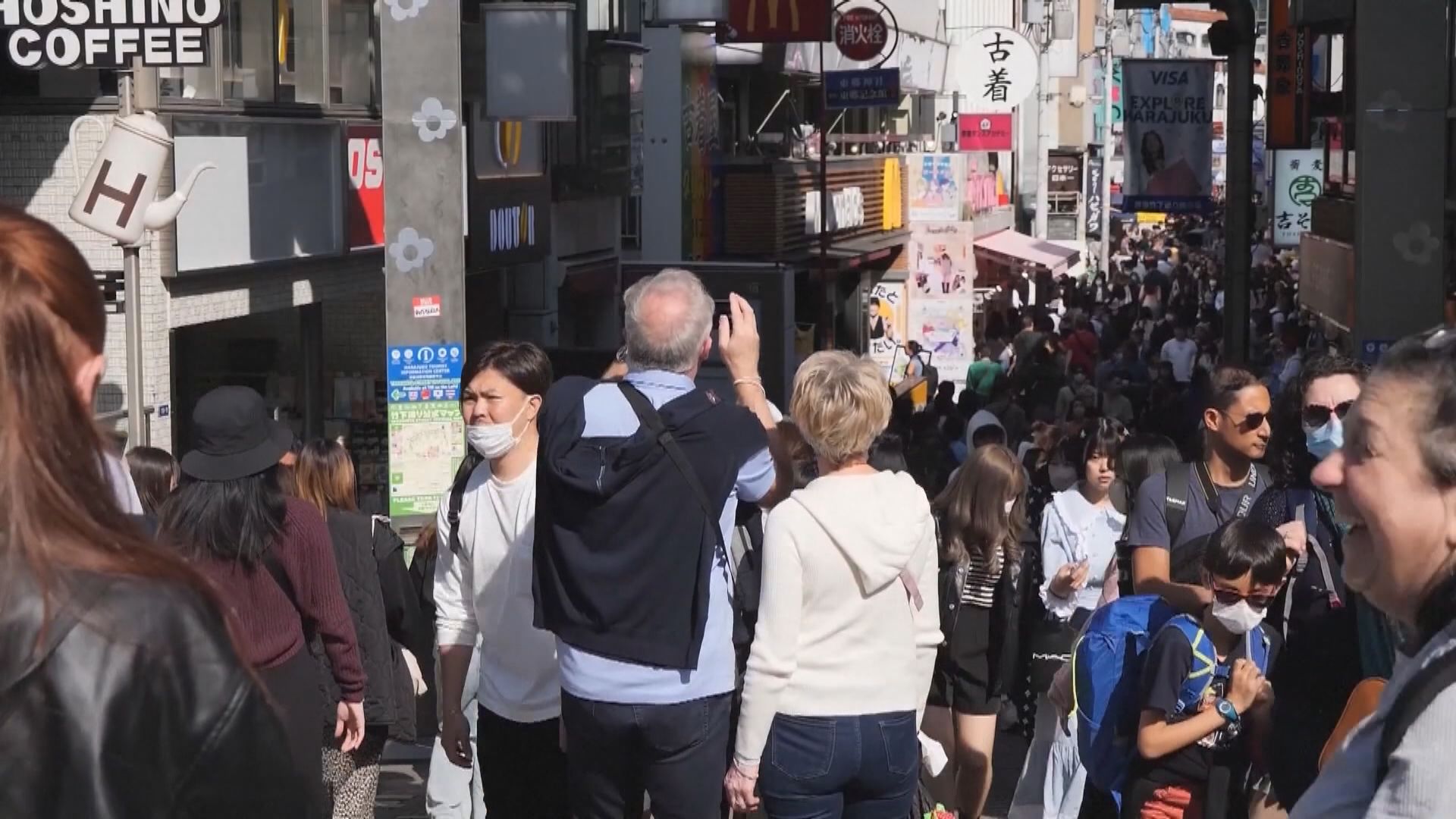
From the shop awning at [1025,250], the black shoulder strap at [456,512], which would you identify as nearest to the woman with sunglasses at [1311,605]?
the black shoulder strap at [456,512]

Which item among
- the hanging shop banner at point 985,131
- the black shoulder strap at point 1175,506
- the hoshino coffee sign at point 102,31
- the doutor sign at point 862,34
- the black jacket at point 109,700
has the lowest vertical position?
the black shoulder strap at point 1175,506

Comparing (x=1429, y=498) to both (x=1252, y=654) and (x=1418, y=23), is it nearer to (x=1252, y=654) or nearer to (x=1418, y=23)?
(x=1252, y=654)

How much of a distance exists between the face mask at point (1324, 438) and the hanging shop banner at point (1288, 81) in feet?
58.3

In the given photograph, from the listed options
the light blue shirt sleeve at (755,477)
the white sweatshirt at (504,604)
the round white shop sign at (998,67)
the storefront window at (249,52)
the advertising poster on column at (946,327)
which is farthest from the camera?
the round white shop sign at (998,67)

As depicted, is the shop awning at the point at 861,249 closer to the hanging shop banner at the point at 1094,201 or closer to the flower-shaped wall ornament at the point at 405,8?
the flower-shaped wall ornament at the point at 405,8

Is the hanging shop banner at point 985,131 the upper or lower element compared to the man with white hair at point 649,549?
upper

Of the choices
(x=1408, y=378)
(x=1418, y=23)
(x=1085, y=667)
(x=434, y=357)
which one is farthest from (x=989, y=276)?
(x=1408, y=378)

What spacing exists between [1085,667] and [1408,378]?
3.10m

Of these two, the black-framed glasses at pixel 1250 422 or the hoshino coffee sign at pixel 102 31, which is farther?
the hoshino coffee sign at pixel 102 31

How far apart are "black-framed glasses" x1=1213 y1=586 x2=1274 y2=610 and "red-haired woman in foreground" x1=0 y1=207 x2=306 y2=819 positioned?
3684 millimetres

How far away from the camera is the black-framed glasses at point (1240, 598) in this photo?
511 centimetres

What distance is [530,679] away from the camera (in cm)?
533

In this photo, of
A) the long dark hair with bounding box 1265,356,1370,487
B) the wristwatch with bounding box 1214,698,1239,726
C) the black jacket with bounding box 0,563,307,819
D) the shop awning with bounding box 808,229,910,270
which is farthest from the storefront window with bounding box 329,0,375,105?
the shop awning with bounding box 808,229,910,270

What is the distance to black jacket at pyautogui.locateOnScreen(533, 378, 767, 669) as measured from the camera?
470cm
